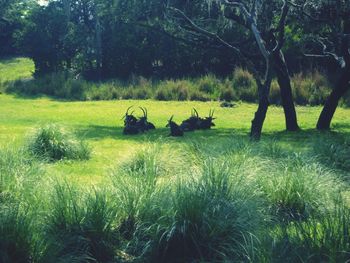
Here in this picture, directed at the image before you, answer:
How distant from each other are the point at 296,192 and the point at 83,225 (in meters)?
2.84

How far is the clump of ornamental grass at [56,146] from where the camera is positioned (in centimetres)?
1220

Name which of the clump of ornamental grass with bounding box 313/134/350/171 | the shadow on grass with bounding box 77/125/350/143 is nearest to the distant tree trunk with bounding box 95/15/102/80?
the shadow on grass with bounding box 77/125/350/143

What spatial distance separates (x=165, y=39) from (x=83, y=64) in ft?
Result: 20.9

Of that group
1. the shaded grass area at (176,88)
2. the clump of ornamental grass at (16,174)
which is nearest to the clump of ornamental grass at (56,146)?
the clump of ornamental grass at (16,174)

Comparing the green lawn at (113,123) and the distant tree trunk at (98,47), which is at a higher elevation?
the distant tree trunk at (98,47)

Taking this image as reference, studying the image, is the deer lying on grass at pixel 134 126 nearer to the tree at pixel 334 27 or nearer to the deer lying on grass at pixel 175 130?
the deer lying on grass at pixel 175 130

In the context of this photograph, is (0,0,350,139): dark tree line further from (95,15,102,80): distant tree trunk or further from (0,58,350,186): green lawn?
(0,58,350,186): green lawn

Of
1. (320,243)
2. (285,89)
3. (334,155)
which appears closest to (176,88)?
(285,89)

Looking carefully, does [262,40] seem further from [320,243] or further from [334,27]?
[320,243]

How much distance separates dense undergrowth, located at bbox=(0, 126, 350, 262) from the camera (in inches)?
229

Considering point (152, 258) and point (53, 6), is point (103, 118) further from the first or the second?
point (53, 6)

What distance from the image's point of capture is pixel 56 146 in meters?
12.3

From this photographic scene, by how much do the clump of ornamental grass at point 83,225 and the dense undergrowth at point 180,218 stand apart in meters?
0.01

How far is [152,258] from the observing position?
6.32 meters
